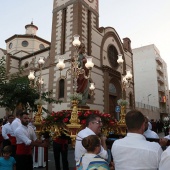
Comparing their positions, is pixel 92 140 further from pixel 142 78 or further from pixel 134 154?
pixel 142 78

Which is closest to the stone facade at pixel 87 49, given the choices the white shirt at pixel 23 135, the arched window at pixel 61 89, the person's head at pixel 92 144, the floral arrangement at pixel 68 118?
the arched window at pixel 61 89

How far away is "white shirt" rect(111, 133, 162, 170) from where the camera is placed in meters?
2.16

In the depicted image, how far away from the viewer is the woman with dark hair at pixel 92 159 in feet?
8.61

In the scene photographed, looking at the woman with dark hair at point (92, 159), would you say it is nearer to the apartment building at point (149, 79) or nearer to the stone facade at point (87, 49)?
the stone facade at point (87, 49)

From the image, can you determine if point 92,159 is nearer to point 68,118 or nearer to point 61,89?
point 68,118

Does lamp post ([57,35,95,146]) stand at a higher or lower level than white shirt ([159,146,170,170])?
higher

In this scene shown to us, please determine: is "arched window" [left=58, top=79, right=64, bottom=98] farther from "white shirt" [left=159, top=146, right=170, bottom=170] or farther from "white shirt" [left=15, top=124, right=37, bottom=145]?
"white shirt" [left=159, top=146, right=170, bottom=170]

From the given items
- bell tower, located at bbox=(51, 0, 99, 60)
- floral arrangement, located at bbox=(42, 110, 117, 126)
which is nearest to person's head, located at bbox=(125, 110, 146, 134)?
floral arrangement, located at bbox=(42, 110, 117, 126)

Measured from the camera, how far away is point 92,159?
270 cm

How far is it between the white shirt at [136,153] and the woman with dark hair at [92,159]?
Answer: 28cm

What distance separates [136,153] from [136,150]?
1.2 inches

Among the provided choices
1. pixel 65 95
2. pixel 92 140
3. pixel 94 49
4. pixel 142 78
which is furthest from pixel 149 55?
pixel 92 140

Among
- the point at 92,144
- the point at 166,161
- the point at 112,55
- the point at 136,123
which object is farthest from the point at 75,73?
the point at 112,55

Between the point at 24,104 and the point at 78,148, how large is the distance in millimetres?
10314
